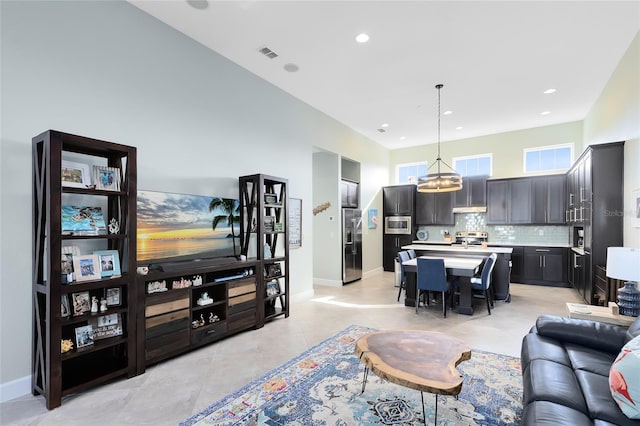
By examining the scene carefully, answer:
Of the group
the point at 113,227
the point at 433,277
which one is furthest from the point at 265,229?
the point at 433,277

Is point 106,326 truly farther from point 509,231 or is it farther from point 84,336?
point 509,231

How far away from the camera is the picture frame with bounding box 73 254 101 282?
267 centimetres

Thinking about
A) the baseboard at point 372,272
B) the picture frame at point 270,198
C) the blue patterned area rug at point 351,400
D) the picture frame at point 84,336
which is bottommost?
the baseboard at point 372,272

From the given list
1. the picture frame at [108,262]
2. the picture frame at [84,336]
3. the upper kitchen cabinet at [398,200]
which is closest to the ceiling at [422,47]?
the picture frame at [108,262]

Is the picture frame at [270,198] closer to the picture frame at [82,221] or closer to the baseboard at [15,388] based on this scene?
the picture frame at [82,221]

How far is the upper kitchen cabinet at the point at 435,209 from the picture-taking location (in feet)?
28.2

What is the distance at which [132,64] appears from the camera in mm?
3375

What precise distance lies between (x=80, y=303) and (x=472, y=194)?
822cm

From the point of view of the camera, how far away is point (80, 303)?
272 centimetres

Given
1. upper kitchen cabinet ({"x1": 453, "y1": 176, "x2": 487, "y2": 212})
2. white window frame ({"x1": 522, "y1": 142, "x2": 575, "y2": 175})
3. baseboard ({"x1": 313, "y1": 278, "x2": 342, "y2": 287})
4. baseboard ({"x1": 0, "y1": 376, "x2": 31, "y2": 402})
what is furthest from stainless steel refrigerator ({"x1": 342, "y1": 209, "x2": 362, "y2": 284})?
baseboard ({"x1": 0, "y1": 376, "x2": 31, "y2": 402})

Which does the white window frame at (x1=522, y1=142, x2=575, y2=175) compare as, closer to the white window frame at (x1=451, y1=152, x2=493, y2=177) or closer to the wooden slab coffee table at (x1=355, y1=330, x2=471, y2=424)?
the white window frame at (x1=451, y1=152, x2=493, y2=177)

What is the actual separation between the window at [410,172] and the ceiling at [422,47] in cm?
313

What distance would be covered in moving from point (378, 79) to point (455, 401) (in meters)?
4.31

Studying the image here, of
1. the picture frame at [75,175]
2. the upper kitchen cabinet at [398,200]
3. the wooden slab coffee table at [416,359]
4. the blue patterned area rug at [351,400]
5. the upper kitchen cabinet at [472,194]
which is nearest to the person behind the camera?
the wooden slab coffee table at [416,359]
